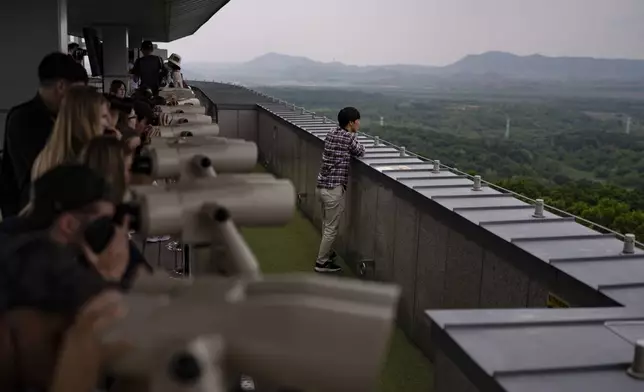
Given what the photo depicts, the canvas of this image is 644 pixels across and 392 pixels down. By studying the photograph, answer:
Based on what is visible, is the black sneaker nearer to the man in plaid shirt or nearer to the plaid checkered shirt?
the man in plaid shirt

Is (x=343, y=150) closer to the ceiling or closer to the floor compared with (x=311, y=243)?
closer to the ceiling

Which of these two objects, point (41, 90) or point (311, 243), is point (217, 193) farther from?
Result: point (311, 243)

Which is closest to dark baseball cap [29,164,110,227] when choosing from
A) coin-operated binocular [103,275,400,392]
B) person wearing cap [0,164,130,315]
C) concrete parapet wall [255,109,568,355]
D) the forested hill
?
person wearing cap [0,164,130,315]

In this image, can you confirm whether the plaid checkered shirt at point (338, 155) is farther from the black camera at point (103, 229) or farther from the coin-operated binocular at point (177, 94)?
the black camera at point (103, 229)

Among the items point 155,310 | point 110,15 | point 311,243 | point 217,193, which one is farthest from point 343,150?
point 110,15

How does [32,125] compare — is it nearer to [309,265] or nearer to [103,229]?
[103,229]

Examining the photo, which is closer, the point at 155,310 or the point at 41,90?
the point at 155,310

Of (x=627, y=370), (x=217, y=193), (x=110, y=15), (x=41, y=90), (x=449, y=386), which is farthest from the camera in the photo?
(x=110, y=15)
